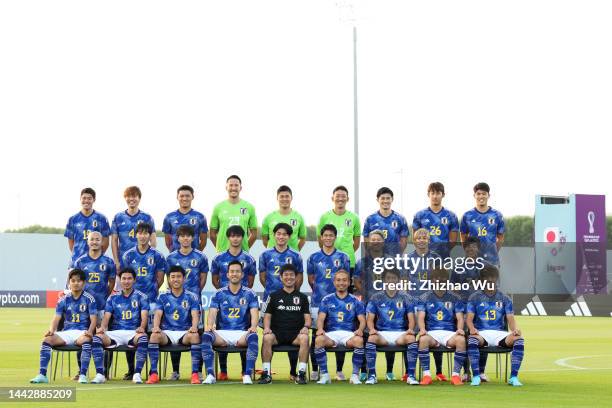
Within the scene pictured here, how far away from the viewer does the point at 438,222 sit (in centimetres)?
1397

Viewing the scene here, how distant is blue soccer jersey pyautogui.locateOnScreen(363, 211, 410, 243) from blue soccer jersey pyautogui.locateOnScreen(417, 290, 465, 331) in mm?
1065

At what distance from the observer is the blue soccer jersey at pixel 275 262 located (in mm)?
13695

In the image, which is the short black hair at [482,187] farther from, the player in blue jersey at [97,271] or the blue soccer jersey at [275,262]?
the player in blue jersey at [97,271]

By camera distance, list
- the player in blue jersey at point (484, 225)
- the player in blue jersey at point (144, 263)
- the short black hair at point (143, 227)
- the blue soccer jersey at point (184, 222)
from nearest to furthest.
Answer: the short black hair at point (143, 227)
the player in blue jersey at point (144, 263)
the player in blue jersey at point (484, 225)
the blue soccer jersey at point (184, 222)

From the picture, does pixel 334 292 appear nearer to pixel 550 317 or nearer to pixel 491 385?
pixel 491 385

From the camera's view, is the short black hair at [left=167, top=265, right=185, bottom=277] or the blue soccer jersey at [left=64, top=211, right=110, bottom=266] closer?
the short black hair at [left=167, top=265, right=185, bottom=277]

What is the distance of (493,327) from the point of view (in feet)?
43.2

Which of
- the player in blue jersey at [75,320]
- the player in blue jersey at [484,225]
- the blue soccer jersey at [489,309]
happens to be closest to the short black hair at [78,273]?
the player in blue jersey at [75,320]

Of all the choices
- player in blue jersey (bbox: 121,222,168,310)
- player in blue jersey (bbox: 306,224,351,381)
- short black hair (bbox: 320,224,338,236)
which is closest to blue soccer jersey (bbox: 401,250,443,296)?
player in blue jersey (bbox: 306,224,351,381)

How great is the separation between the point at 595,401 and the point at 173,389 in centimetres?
463

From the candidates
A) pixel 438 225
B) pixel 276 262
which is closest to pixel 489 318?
pixel 438 225

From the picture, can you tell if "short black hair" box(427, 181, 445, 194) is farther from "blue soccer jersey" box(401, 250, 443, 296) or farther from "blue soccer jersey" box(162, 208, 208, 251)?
"blue soccer jersey" box(162, 208, 208, 251)

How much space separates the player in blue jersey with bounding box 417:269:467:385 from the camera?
42.4ft

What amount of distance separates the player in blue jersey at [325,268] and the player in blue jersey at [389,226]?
609 mm
